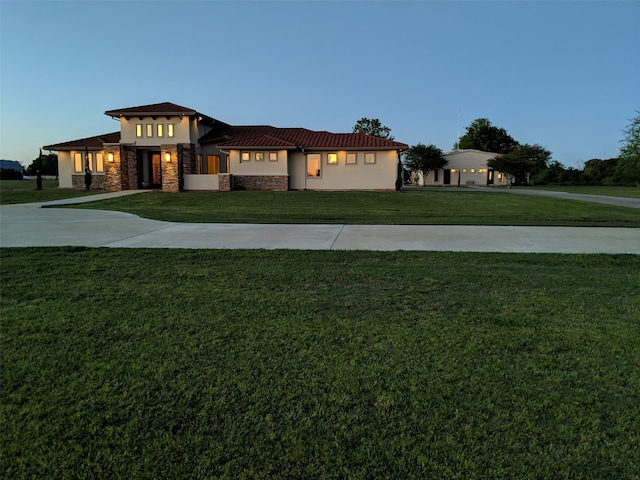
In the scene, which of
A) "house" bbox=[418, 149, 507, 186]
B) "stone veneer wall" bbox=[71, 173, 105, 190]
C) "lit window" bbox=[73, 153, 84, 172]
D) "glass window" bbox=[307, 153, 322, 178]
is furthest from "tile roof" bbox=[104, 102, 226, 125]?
"house" bbox=[418, 149, 507, 186]

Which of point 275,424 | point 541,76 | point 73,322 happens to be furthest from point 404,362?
point 541,76

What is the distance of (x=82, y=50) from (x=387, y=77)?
886 inches

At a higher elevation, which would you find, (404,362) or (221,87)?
(221,87)

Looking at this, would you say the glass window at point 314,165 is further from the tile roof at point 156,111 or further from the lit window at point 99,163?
the lit window at point 99,163

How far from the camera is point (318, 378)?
2.92m

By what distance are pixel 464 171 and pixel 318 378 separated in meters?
56.1

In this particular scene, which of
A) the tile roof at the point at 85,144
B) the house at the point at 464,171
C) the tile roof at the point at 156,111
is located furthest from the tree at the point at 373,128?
the tile roof at the point at 85,144

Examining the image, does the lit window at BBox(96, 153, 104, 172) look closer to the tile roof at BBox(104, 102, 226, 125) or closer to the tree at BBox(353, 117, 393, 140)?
the tile roof at BBox(104, 102, 226, 125)

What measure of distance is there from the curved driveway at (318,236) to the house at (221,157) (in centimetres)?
1532

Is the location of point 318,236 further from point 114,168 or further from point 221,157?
point 114,168

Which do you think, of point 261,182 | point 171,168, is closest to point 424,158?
point 261,182

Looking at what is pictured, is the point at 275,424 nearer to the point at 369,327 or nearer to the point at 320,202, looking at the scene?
the point at 369,327

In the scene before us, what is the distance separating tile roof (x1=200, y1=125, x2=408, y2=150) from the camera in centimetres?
2697

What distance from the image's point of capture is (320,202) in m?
20.1
